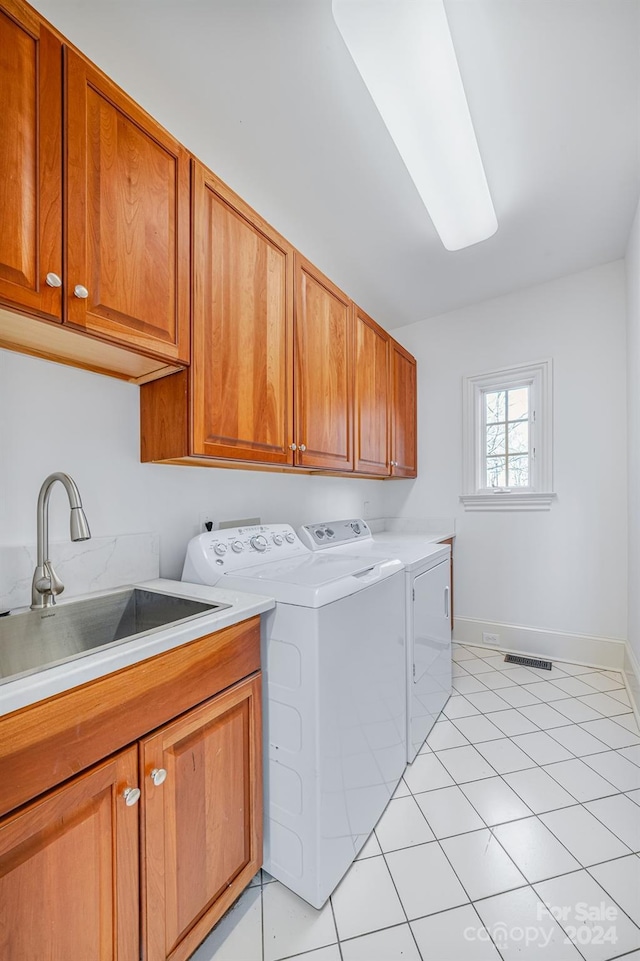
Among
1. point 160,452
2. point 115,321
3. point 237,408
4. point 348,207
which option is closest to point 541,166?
point 348,207

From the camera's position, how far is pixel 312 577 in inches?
51.5

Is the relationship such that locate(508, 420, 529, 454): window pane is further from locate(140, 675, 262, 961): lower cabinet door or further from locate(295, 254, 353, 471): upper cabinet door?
locate(140, 675, 262, 961): lower cabinet door

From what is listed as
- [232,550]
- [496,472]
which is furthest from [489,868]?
[496,472]

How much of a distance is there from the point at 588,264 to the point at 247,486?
8.43 feet

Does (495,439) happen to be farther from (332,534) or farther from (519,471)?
(332,534)

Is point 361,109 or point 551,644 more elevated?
point 361,109

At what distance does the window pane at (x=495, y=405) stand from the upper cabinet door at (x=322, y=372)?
1.37 meters

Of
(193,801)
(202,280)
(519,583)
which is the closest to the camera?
(193,801)

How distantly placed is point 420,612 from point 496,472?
5.26 ft

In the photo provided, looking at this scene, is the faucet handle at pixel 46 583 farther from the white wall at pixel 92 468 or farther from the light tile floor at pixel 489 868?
the light tile floor at pixel 489 868

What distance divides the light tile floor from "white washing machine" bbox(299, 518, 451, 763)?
17 cm

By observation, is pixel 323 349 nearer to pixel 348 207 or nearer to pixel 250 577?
pixel 348 207

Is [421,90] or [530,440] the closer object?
[421,90]

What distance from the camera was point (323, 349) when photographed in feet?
6.45
